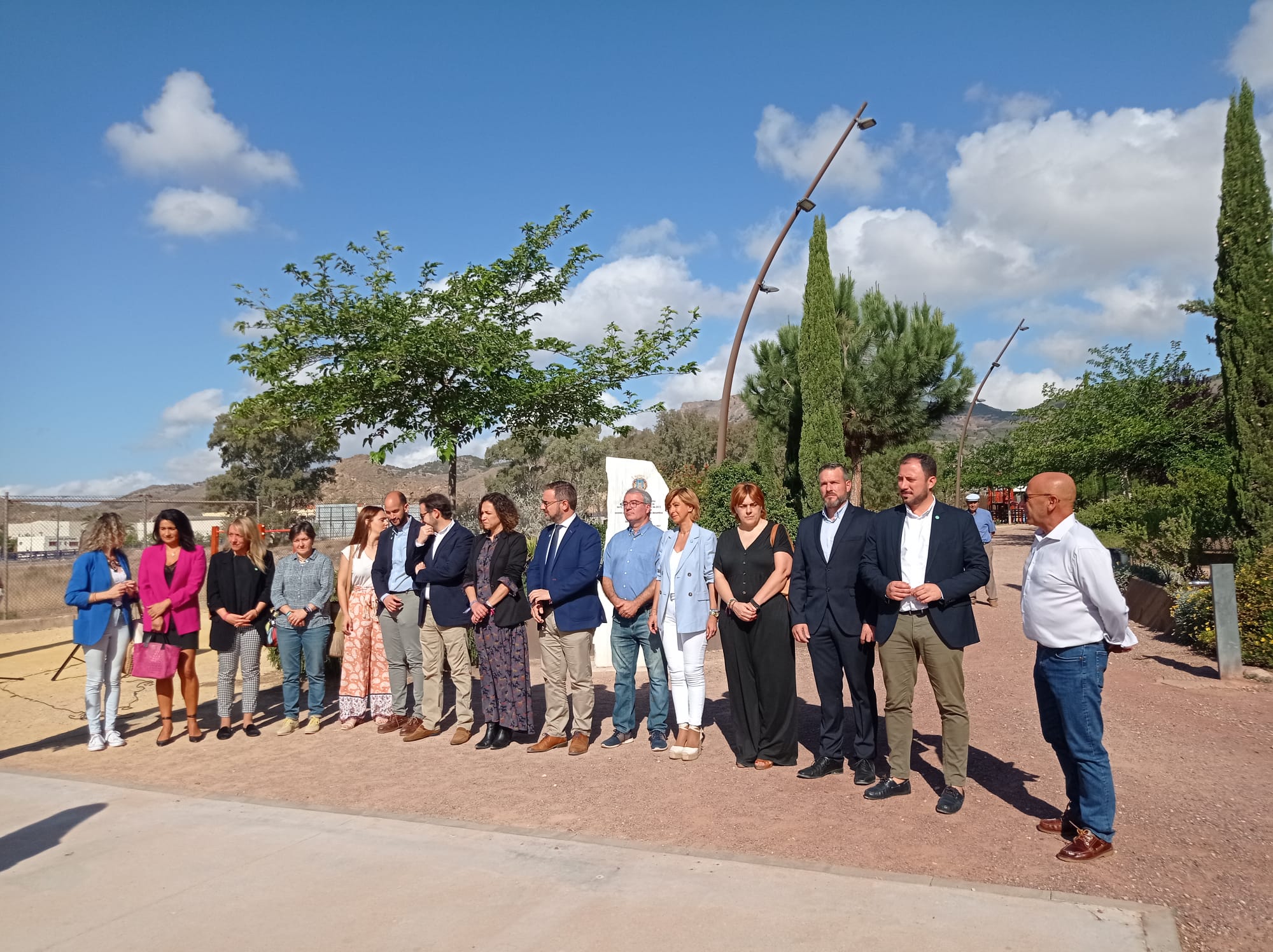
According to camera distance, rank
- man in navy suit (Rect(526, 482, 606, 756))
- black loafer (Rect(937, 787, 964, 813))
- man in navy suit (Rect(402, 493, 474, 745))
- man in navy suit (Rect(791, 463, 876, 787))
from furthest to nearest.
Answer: man in navy suit (Rect(402, 493, 474, 745)) → man in navy suit (Rect(526, 482, 606, 756)) → man in navy suit (Rect(791, 463, 876, 787)) → black loafer (Rect(937, 787, 964, 813))

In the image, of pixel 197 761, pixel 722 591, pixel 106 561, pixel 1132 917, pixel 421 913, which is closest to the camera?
pixel 1132 917

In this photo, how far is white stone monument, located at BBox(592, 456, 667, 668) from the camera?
10.4 metres

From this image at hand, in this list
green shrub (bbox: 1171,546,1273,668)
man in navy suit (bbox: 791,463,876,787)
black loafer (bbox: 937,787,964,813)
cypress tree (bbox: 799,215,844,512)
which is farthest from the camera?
cypress tree (bbox: 799,215,844,512)

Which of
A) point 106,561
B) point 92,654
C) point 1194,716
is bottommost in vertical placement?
point 1194,716

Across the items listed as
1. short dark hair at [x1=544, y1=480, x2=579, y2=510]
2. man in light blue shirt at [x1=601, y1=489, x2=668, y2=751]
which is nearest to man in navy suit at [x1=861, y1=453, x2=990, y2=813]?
man in light blue shirt at [x1=601, y1=489, x2=668, y2=751]

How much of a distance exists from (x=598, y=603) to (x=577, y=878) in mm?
3191

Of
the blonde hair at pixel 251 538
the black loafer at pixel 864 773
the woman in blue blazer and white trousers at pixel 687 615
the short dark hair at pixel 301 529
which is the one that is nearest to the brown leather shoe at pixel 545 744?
Result: the woman in blue blazer and white trousers at pixel 687 615

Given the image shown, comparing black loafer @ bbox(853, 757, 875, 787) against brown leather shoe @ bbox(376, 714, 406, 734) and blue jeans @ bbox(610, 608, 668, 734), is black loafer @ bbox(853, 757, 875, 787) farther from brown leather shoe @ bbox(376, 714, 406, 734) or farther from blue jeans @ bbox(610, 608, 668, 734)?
brown leather shoe @ bbox(376, 714, 406, 734)

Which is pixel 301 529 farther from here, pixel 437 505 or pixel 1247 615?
pixel 1247 615

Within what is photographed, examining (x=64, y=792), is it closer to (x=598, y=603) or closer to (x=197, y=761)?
(x=197, y=761)

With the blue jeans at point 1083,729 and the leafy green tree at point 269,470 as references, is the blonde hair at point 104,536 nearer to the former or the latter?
the blue jeans at point 1083,729

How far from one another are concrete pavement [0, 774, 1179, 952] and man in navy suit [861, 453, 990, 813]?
1.33 meters

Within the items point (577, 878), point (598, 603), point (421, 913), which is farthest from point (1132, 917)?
point (598, 603)

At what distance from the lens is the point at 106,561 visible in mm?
7387
